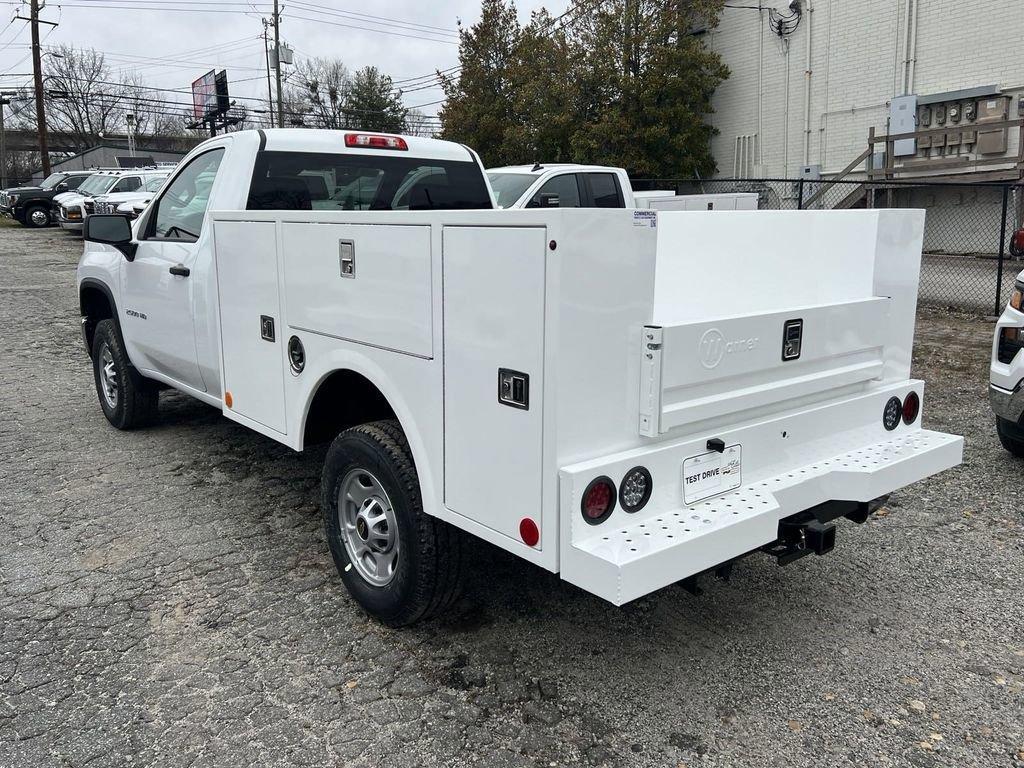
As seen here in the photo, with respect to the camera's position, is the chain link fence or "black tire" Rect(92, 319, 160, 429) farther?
the chain link fence

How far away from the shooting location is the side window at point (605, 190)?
11.3 meters

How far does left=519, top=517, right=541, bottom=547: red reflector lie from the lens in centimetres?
276

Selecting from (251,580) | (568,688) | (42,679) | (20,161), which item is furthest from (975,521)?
(20,161)

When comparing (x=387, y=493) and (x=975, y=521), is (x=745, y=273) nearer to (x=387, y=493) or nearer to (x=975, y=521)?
(x=387, y=493)

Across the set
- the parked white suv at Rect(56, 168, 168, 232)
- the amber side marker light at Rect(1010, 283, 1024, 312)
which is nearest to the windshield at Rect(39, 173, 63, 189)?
the parked white suv at Rect(56, 168, 168, 232)

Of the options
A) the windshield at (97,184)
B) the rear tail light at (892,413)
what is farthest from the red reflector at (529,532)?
the windshield at (97,184)

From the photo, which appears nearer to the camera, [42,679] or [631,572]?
[631,572]

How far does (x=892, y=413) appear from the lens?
3824 mm

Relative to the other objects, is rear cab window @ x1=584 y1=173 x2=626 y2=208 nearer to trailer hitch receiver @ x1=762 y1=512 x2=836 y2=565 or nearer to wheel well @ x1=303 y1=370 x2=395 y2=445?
wheel well @ x1=303 y1=370 x2=395 y2=445

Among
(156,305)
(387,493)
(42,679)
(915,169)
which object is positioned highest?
(915,169)

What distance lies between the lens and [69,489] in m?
5.40

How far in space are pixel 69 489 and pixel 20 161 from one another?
76.9 m

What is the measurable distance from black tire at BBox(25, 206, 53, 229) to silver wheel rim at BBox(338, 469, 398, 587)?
97.5ft

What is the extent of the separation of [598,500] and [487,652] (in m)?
1.10
